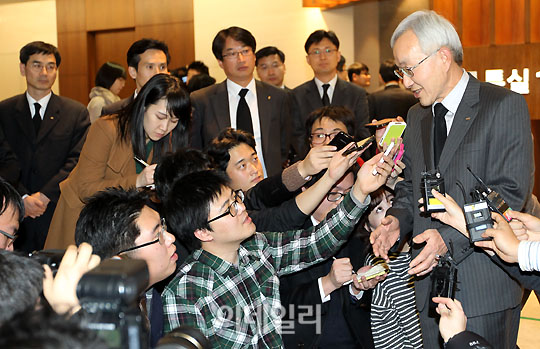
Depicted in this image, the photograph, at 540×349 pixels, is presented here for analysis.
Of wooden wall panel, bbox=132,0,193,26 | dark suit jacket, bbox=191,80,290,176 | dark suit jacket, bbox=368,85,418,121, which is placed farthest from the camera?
wooden wall panel, bbox=132,0,193,26

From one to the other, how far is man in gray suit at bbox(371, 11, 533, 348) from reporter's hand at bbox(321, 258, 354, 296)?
0.16 m

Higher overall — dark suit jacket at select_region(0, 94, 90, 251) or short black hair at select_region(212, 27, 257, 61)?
short black hair at select_region(212, 27, 257, 61)

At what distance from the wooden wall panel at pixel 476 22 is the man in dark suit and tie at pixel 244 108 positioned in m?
2.67

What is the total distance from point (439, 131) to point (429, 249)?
0.44 metres

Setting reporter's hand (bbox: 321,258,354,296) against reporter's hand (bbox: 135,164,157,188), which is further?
reporter's hand (bbox: 135,164,157,188)

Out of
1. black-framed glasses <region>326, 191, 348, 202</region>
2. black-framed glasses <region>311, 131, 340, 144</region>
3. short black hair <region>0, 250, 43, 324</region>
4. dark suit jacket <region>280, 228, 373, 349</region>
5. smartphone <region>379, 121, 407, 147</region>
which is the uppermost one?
smartphone <region>379, 121, 407, 147</region>

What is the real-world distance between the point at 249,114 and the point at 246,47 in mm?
450

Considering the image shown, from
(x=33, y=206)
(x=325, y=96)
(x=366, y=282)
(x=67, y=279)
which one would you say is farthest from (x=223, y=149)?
(x=325, y=96)

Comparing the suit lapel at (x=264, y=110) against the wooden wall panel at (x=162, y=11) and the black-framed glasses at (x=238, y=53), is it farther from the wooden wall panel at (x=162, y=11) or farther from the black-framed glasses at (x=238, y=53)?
the wooden wall panel at (x=162, y=11)

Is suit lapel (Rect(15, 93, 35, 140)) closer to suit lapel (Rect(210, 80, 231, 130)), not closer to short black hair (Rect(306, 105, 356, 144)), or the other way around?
suit lapel (Rect(210, 80, 231, 130))

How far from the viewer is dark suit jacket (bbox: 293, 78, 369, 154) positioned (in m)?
4.47

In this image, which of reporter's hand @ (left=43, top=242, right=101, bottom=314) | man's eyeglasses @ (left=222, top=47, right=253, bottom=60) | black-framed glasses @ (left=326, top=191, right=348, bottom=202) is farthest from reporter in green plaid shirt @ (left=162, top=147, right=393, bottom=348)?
man's eyeglasses @ (left=222, top=47, right=253, bottom=60)

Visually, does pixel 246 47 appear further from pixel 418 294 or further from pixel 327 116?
pixel 418 294

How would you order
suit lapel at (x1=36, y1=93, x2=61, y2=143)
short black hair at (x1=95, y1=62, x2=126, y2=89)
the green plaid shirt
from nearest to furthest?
the green plaid shirt → suit lapel at (x1=36, y1=93, x2=61, y2=143) → short black hair at (x1=95, y1=62, x2=126, y2=89)
